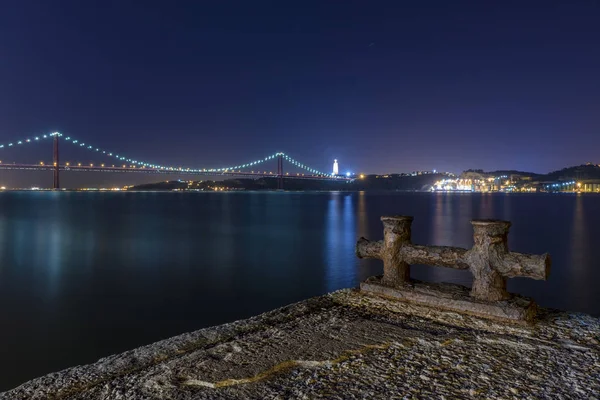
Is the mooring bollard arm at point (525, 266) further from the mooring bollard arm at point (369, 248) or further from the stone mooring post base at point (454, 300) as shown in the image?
the mooring bollard arm at point (369, 248)

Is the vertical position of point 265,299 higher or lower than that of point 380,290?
lower

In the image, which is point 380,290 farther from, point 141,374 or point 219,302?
point 219,302

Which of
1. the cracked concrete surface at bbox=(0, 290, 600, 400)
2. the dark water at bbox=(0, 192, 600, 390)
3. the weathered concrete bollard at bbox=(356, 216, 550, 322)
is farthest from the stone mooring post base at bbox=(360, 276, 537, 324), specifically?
the dark water at bbox=(0, 192, 600, 390)

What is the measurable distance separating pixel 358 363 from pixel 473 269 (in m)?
1.59

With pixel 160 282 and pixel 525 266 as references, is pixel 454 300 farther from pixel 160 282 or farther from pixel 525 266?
pixel 160 282

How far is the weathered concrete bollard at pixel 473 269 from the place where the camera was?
12.0 feet

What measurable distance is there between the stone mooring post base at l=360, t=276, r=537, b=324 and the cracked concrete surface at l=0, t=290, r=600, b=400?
0.36 feet

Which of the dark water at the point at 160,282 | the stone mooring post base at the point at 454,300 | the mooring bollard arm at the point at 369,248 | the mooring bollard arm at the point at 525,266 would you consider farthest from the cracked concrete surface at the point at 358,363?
the dark water at the point at 160,282

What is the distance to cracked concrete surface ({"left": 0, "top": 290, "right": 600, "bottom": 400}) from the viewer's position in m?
2.54

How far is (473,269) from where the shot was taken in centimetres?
390

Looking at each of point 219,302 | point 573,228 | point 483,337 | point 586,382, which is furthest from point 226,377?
point 573,228

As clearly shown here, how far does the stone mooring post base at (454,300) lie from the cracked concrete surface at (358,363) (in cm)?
11

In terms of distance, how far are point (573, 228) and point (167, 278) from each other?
24.9 metres

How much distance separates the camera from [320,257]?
16.3 meters
